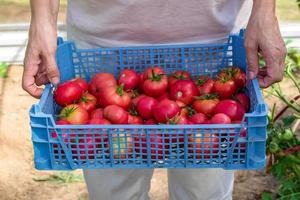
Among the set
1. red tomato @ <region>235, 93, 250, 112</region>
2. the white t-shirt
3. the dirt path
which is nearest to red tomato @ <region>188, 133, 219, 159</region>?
red tomato @ <region>235, 93, 250, 112</region>

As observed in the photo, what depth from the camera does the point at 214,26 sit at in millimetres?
1539

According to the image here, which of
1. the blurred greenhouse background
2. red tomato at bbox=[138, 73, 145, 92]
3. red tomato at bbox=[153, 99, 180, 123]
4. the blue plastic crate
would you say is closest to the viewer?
the blue plastic crate

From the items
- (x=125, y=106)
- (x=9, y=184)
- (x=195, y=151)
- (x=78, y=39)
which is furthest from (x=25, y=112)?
(x=195, y=151)

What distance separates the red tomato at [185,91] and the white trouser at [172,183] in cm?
26

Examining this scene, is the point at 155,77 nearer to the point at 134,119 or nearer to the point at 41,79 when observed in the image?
the point at 134,119

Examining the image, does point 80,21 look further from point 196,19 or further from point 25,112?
point 25,112

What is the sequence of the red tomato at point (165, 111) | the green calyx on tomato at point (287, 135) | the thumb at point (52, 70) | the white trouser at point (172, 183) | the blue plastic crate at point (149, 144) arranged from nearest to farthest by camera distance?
the blue plastic crate at point (149, 144) → the red tomato at point (165, 111) → the thumb at point (52, 70) → the white trouser at point (172, 183) → the green calyx on tomato at point (287, 135)

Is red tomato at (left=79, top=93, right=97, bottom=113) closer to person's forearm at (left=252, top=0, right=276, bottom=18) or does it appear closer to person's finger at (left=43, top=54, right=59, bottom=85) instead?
person's finger at (left=43, top=54, right=59, bottom=85)

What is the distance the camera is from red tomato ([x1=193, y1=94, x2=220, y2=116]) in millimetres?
1378

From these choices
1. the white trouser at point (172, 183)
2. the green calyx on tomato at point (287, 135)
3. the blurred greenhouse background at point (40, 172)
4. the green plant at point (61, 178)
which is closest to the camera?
the white trouser at point (172, 183)

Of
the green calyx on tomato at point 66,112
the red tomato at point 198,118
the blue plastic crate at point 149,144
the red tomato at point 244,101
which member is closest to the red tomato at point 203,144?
the blue plastic crate at point 149,144

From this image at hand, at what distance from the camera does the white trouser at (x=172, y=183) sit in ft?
5.34

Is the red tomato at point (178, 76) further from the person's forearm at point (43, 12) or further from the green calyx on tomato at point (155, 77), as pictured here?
the person's forearm at point (43, 12)

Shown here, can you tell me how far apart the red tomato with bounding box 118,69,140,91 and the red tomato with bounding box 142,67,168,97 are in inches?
1.2
